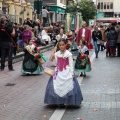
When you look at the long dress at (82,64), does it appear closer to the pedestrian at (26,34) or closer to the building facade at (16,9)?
the pedestrian at (26,34)

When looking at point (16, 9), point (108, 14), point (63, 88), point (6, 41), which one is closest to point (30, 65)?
point (6, 41)

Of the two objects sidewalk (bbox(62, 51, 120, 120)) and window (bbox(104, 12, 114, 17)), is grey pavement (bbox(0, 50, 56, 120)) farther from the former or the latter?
window (bbox(104, 12, 114, 17))

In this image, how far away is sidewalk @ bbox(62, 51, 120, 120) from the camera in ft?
28.4

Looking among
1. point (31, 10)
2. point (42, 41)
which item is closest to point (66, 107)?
point (42, 41)

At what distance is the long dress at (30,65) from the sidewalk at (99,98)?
184 cm

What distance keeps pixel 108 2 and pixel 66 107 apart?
123122 millimetres

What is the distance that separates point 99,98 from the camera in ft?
34.6

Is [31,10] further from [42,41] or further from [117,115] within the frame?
[117,115]

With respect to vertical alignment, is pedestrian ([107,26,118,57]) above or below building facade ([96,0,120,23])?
below

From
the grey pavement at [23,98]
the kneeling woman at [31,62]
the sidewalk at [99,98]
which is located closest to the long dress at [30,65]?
the kneeling woman at [31,62]

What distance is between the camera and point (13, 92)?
1170cm

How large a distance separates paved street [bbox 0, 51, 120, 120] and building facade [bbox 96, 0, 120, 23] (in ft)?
378

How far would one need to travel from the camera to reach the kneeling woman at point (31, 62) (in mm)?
15441

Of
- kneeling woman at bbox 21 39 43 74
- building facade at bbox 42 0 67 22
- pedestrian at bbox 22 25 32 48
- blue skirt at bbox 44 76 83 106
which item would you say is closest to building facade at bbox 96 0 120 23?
building facade at bbox 42 0 67 22
